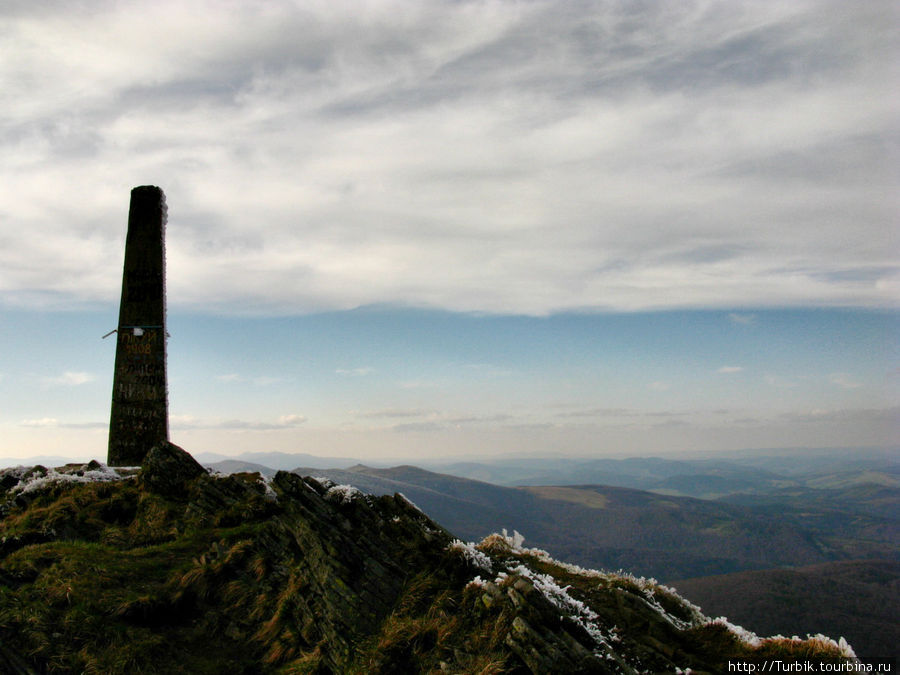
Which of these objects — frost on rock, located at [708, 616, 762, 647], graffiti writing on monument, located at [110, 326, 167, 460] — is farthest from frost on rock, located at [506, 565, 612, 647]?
graffiti writing on monument, located at [110, 326, 167, 460]

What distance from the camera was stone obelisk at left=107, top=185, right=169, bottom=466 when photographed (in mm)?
25188

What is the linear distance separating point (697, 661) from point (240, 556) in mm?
10574

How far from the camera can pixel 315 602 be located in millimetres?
11797

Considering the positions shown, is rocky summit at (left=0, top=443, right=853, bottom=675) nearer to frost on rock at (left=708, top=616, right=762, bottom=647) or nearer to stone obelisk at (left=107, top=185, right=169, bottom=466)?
frost on rock at (left=708, top=616, right=762, bottom=647)

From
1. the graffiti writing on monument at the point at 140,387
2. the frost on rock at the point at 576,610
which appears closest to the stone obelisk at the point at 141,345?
the graffiti writing on monument at the point at 140,387

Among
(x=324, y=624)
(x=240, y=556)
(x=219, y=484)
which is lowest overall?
(x=324, y=624)

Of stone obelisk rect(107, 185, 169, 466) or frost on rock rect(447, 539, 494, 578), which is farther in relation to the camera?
stone obelisk rect(107, 185, 169, 466)

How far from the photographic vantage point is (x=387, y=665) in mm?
10305

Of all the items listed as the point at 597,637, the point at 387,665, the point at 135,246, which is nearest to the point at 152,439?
the point at 135,246

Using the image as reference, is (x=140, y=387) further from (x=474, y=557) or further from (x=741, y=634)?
(x=741, y=634)

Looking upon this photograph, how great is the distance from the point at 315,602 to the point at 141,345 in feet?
62.5

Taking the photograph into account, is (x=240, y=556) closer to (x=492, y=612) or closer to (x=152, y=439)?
(x=492, y=612)

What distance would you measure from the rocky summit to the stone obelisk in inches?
358

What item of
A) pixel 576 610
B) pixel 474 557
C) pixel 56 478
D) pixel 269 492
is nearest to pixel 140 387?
pixel 56 478
